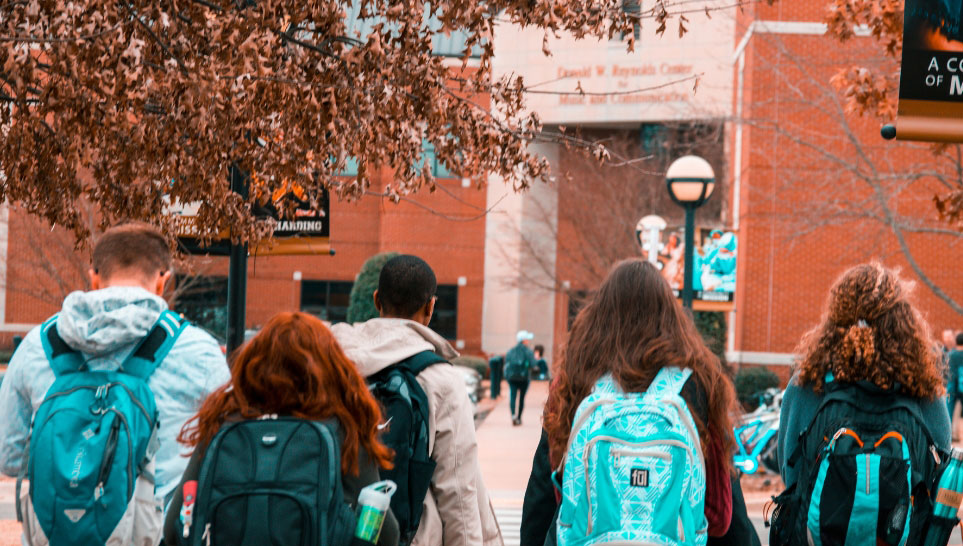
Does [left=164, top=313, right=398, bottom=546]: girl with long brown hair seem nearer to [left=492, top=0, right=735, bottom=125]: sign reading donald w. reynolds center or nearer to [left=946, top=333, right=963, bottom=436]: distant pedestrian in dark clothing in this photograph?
[left=946, top=333, right=963, bottom=436]: distant pedestrian in dark clothing

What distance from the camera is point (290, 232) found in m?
9.69

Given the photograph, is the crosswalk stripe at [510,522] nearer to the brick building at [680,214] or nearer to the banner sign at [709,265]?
the brick building at [680,214]

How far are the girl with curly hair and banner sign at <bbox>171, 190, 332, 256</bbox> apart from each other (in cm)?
487

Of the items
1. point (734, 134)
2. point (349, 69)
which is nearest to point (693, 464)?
point (349, 69)

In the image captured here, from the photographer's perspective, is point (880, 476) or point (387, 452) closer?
point (387, 452)

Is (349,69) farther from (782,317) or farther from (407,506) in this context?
(782,317)

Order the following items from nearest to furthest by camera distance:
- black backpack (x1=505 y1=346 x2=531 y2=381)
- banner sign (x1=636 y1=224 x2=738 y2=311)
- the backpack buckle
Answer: the backpack buckle → banner sign (x1=636 y1=224 x2=738 y2=311) → black backpack (x1=505 y1=346 x2=531 y2=381)

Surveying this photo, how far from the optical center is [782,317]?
27516 mm

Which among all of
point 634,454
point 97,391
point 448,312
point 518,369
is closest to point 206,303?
point 448,312

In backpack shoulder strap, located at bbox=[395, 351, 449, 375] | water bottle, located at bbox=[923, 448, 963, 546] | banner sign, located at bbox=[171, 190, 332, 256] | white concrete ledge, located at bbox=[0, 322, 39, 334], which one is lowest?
→ white concrete ledge, located at bbox=[0, 322, 39, 334]

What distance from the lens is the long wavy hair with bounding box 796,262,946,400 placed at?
4.57 metres

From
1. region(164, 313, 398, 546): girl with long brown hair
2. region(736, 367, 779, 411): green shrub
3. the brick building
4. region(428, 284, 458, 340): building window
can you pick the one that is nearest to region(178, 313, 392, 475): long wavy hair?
region(164, 313, 398, 546): girl with long brown hair

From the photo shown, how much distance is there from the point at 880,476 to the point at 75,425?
109 inches

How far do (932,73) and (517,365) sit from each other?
16.8m
